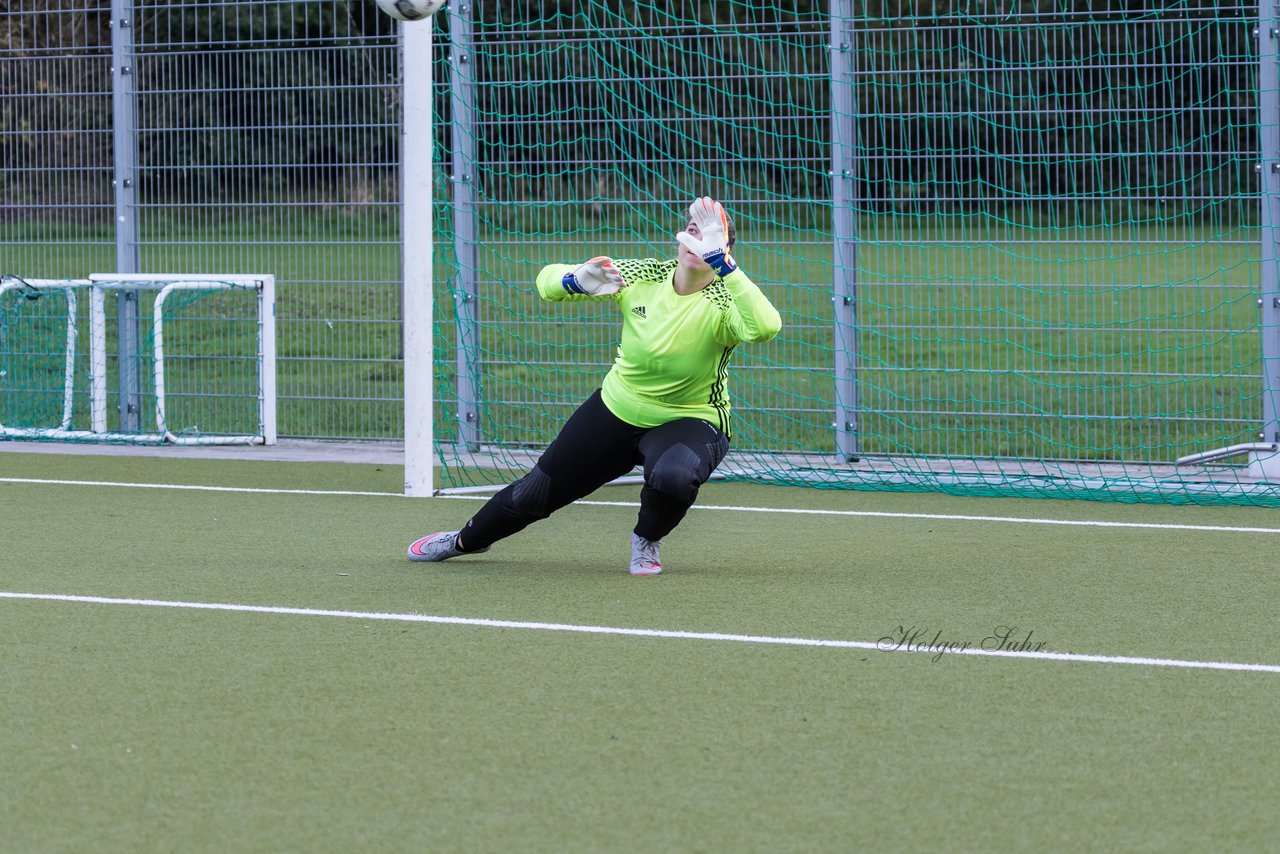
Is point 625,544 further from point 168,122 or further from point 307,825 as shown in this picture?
point 168,122

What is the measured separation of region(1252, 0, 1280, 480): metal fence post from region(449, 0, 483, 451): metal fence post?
14.8ft

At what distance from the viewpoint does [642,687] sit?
5.63 meters

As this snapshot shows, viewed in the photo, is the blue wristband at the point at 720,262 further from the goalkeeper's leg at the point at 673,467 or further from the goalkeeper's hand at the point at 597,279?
the goalkeeper's leg at the point at 673,467

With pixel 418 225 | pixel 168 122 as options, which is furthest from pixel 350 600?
pixel 168 122

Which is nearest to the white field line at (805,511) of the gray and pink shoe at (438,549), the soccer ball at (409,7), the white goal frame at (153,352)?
the white goal frame at (153,352)

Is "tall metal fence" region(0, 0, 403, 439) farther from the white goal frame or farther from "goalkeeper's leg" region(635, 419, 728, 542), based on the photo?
"goalkeeper's leg" region(635, 419, 728, 542)

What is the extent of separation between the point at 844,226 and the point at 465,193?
2.30 meters

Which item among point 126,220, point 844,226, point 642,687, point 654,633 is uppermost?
point 126,220

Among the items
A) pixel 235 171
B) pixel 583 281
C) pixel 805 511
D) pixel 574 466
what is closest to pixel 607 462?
pixel 574 466

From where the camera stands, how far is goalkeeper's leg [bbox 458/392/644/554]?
740 centimetres

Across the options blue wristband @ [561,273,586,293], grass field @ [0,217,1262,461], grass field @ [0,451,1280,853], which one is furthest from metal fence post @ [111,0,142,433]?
blue wristband @ [561,273,586,293]

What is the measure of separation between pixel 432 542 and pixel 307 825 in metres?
3.52

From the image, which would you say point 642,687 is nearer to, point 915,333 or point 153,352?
point 915,333

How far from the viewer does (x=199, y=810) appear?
4.44 metres
